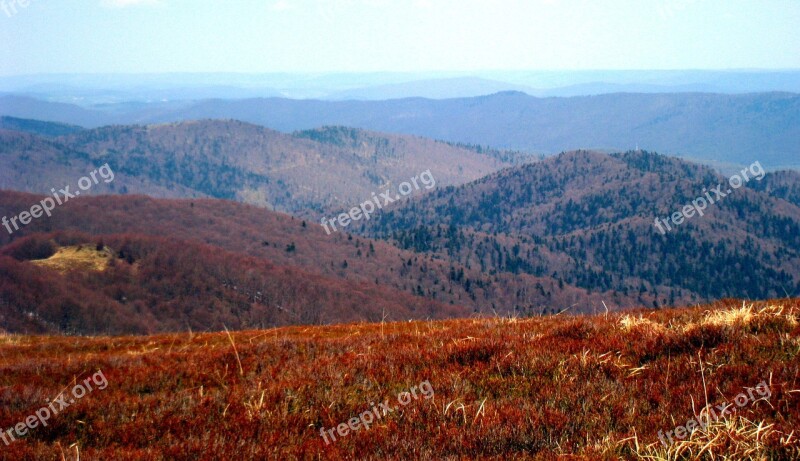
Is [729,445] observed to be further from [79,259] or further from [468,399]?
[79,259]

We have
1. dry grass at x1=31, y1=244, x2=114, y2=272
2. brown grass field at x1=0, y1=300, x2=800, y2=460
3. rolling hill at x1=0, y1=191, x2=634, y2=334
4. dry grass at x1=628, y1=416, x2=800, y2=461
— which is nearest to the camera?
dry grass at x1=628, y1=416, x2=800, y2=461

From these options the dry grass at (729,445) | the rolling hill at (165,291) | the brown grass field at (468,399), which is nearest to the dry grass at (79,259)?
the rolling hill at (165,291)

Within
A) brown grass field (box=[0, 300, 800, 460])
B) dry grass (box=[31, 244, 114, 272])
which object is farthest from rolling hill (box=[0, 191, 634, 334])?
brown grass field (box=[0, 300, 800, 460])

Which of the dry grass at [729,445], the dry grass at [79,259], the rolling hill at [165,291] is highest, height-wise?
the dry grass at [729,445]

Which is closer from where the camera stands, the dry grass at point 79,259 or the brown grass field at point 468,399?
the brown grass field at point 468,399

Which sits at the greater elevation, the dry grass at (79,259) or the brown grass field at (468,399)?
the brown grass field at (468,399)

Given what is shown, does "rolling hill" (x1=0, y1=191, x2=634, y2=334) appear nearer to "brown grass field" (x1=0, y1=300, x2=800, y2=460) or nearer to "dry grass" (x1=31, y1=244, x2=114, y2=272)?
"dry grass" (x1=31, y1=244, x2=114, y2=272)

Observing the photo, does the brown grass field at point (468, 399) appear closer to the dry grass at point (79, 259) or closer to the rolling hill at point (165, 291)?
the rolling hill at point (165, 291)

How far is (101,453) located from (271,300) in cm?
15818

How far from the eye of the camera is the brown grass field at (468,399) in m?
5.22

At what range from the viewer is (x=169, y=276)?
15325 centimetres

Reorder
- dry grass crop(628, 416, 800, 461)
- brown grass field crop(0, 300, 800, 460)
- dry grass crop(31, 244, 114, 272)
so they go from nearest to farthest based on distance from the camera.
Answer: dry grass crop(628, 416, 800, 461) → brown grass field crop(0, 300, 800, 460) → dry grass crop(31, 244, 114, 272)

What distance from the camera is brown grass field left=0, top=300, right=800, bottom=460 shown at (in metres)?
5.22

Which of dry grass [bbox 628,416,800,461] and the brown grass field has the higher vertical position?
dry grass [bbox 628,416,800,461]
